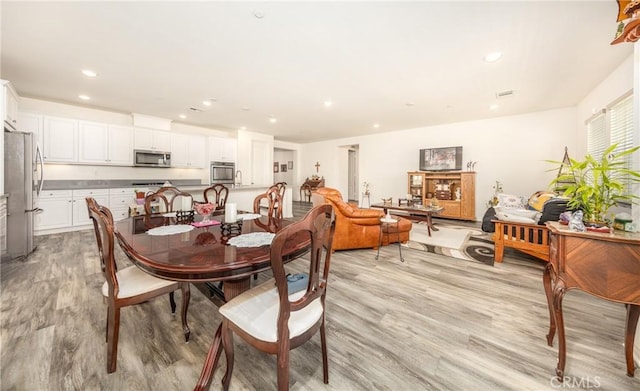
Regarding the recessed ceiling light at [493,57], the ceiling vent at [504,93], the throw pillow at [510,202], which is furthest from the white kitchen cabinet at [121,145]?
the throw pillow at [510,202]

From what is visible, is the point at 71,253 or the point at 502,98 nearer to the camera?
the point at 71,253

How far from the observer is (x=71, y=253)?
332cm

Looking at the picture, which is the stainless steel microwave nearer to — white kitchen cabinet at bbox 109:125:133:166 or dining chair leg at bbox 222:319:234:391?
white kitchen cabinet at bbox 109:125:133:166

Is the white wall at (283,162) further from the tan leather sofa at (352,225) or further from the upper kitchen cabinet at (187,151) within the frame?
the tan leather sofa at (352,225)

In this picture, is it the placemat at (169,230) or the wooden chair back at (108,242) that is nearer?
the wooden chair back at (108,242)

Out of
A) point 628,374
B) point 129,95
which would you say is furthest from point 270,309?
point 129,95

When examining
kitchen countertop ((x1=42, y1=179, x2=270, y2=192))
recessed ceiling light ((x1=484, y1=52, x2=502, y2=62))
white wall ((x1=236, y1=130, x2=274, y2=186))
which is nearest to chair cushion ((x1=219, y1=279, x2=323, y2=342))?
recessed ceiling light ((x1=484, y1=52, x2=502, y2=62))

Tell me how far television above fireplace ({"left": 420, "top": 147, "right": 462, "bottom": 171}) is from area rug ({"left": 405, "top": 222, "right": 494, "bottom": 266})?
6.09 feet

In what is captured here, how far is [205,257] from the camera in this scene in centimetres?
118

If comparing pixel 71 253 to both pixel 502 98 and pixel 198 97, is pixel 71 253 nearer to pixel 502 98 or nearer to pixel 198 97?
pixel 198 97

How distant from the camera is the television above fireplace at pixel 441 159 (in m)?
6.00

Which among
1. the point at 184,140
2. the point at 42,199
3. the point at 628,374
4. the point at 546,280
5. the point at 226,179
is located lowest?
the point at 628,374

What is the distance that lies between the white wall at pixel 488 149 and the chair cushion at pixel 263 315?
19.8 feet

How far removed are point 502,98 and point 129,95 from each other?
21.9 feet
